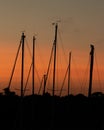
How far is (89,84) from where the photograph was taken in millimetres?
72750

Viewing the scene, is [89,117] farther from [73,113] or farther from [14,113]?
[14,113]

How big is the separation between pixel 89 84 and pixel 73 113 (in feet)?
20.0

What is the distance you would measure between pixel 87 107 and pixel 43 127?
9.64 meters

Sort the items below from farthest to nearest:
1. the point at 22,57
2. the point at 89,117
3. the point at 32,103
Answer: the point at 89,117 < the point at 32,103 < the point at 22,57

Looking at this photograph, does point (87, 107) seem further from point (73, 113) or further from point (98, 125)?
point (98, 125)

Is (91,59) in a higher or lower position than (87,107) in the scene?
higher

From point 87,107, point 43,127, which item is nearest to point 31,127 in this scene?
point 43,127

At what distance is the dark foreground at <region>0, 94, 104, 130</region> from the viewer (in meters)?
70.6

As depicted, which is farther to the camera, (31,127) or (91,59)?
(91,59)

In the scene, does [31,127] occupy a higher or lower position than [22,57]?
lower

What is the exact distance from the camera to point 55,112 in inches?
2940

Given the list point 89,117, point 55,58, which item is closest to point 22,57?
point 55,58

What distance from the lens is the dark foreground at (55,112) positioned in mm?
70562

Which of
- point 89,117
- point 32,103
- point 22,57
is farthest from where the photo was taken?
point 89,117
